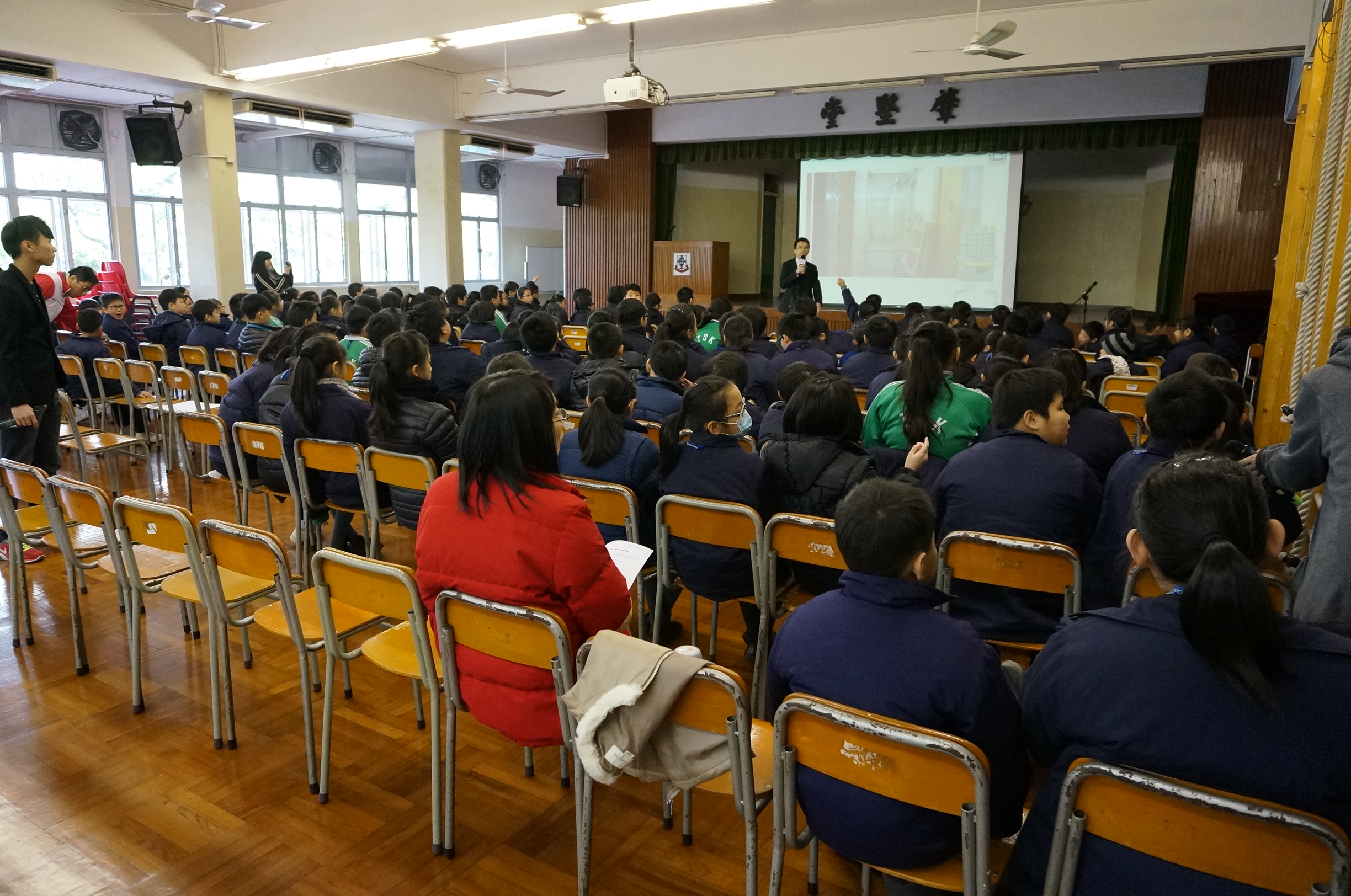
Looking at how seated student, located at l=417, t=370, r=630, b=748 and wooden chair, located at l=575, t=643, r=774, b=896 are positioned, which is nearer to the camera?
wooden chair, located at l=575, t=643, r=774, b=896

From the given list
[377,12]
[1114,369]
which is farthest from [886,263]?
[377,12]

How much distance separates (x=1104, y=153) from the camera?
504 inches

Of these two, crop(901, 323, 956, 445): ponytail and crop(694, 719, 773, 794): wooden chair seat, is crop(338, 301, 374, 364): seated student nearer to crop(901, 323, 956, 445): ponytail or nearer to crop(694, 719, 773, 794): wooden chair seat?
crop(901, 323, 956, 445): ponytail

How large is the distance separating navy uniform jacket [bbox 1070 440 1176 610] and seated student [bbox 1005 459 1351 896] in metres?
1.14

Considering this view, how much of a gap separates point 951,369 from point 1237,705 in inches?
119

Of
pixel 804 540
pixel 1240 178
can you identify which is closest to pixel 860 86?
pixel 1240 178

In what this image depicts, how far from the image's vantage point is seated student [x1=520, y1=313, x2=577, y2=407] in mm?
4828

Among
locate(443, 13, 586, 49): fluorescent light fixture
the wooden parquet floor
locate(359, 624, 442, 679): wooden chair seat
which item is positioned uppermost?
locate(443, 13, 586, 49): fluorescent light fixture

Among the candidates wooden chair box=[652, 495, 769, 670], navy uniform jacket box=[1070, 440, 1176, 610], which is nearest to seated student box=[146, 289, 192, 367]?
wooden chair box=[652, 495, 769, 670]

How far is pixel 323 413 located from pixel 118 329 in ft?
15.3

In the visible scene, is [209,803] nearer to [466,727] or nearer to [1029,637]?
[466,727]

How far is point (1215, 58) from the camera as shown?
24.7 feet

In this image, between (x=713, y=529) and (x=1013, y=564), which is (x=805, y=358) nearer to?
Result: (x=713, y=529)

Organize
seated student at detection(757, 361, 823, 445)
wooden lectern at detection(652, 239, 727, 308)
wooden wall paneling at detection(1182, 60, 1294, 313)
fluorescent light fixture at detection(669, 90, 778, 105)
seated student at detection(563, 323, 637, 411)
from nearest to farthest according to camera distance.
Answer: seated student at detection(757, 361, 823, 445) → seated student at detection(563, 323, 637, 411) → wooden wall paneling at detection(1182, 60, 1294, 313) → fluorescent light fixture at detection(669, 90, 778, 105) → wooden lectern at detection(652, 239, 727, 308)
